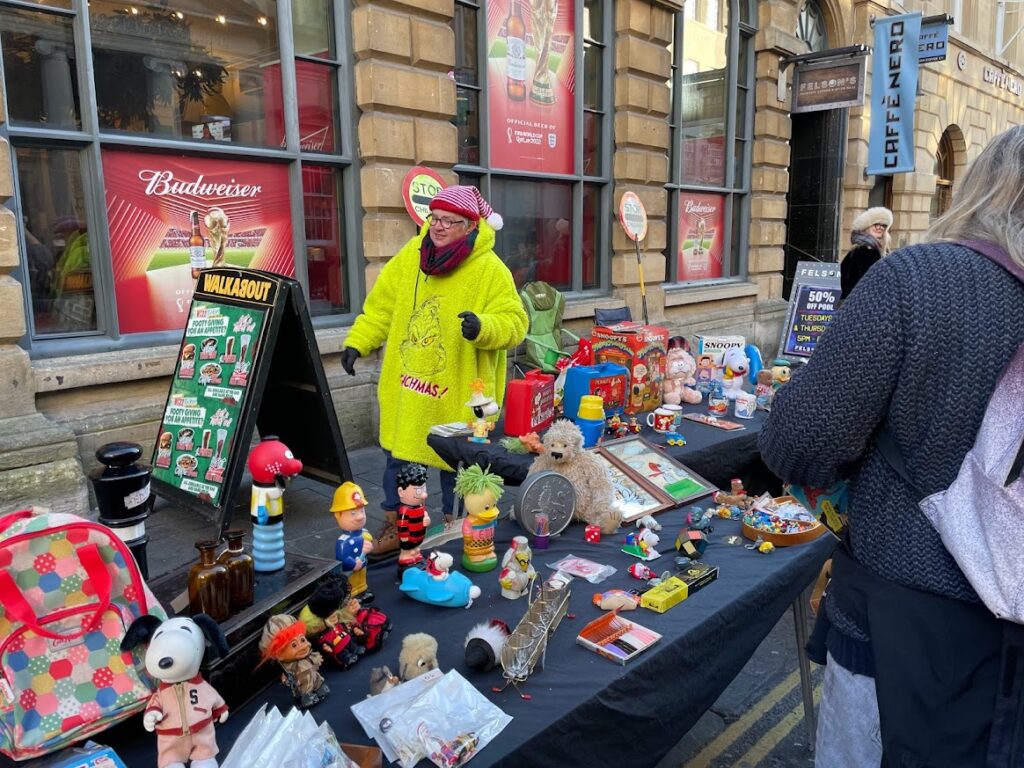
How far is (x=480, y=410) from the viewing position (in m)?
3.10

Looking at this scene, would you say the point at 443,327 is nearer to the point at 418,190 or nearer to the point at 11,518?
the point at 11,518

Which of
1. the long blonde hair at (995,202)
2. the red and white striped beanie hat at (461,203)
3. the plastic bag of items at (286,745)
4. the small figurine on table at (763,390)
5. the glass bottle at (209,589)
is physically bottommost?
the plastic bag of items at (286,745)

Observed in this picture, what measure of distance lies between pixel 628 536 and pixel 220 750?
1.40 metres

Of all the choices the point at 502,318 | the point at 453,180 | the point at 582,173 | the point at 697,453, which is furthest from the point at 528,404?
the point at 582,173

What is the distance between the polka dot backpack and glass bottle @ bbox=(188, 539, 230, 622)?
0.40ft

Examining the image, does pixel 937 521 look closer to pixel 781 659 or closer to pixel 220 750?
pixel 220 750

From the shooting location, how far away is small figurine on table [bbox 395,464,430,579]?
2.09m

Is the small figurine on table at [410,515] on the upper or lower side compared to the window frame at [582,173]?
lower

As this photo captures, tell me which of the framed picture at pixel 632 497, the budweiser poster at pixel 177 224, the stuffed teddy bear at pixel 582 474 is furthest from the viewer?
the budweiser poster at pixel 177 224

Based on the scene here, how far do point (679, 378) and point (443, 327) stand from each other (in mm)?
1413

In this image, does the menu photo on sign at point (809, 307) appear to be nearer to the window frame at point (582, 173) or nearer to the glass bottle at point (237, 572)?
the window frame at point (582, 173)

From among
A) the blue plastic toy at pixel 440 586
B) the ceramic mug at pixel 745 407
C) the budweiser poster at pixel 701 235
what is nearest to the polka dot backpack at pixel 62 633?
the blue plastic toy at pixel 440 586

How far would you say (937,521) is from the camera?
1.33m

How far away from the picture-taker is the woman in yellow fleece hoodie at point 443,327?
3266 mm
